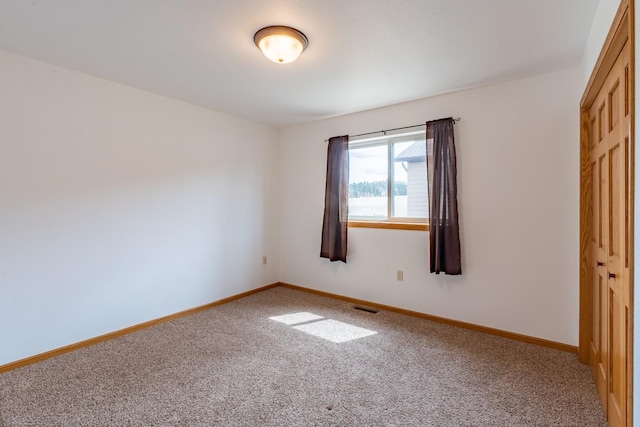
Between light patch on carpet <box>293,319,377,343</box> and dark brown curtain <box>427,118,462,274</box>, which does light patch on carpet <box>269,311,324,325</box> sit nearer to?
light patch on carpet <box>293,319,377,343</box>

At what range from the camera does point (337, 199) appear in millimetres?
3895

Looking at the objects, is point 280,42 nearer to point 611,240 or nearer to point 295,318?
point 611,240

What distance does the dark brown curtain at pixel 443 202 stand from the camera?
3.04 m

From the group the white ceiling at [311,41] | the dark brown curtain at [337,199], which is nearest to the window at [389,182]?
the dark brown curtain at [337,199]

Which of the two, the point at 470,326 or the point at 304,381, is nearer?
the point at 304,381

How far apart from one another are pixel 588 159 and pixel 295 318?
9.54 feet

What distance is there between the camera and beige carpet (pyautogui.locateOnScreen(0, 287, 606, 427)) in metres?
1.80

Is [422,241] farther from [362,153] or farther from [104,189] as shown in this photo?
[104,189]

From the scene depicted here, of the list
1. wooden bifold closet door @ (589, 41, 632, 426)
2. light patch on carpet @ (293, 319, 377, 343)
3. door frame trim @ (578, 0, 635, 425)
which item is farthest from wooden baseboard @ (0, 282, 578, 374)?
light patch on carpet @ (293, 319, 377, 343)

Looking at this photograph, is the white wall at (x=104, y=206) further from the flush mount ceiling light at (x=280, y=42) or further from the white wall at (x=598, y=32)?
the white wall at (x=598, y=32)

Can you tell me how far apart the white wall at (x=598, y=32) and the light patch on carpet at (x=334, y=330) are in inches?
103

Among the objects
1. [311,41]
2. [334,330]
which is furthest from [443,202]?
[311,41]

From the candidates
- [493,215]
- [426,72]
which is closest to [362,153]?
[426,72]

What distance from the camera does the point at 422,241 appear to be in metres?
3.34
